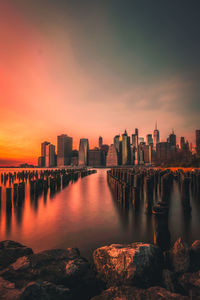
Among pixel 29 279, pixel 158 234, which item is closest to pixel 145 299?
pixel 158 234

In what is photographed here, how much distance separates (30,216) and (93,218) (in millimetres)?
4000

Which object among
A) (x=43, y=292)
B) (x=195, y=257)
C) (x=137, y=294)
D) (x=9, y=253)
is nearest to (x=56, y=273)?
(x=43, y=292)

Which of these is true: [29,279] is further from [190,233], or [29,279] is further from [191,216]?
[191,216]

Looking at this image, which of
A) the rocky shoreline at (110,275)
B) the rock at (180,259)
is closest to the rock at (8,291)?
the rocky shoreline at (110,275)

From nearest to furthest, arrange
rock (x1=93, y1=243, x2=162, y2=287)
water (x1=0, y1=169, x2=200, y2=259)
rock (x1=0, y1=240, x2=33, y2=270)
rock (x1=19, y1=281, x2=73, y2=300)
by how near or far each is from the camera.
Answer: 1. rock (x1=19, y1=281, x2=73, y2=300)
2. rock (x1=93, y1=243, x2=162, y2=287)
3. rock (x1=0, y1=240, x2=33, y2=270)
4. water (x1=0, y1=169, x2=200, y2=259)

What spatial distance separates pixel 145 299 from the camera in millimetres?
2848

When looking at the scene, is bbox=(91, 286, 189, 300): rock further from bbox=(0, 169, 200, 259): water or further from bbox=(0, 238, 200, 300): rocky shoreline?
bbox=(0, 169, 200, 259): water

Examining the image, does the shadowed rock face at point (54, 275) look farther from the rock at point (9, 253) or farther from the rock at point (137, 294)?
the rock at point (137, 294)

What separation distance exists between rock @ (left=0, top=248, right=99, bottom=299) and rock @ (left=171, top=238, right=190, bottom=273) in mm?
2063

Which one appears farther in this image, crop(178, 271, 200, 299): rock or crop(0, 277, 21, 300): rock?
crop(178, 271, 200, 299): rock

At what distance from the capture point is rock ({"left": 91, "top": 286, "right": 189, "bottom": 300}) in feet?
9.36

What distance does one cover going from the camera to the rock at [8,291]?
2925 millimetres

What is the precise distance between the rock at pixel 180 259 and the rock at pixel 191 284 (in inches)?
9.0

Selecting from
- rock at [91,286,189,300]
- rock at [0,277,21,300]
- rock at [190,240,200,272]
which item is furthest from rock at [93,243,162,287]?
rock at [0,277,21,300]
